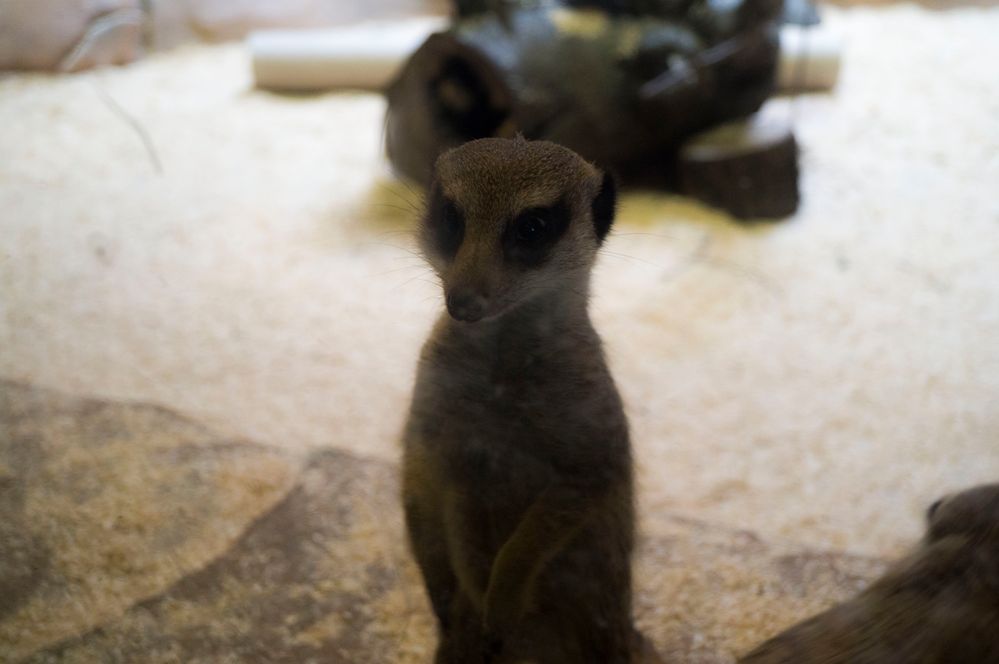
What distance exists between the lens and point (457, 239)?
4.16ft

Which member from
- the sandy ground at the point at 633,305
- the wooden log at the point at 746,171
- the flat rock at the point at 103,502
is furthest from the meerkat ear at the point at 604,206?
the wooden log at the point at 746,171

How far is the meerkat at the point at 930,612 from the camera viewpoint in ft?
3.92

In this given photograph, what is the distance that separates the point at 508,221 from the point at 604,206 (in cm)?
20

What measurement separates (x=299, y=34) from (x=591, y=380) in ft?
12.3

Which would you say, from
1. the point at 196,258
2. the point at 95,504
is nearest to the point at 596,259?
the point at 95,504

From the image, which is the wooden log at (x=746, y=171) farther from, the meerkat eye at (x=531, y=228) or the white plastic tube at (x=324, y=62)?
the meerkat eye at (x=531, y=228)

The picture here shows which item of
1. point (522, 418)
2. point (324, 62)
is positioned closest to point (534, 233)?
point (522, 418)

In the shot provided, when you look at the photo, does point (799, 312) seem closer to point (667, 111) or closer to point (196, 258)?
point (667, 111)

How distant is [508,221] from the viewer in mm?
1240

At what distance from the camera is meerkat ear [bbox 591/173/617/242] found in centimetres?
137

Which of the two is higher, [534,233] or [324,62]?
[534,233]

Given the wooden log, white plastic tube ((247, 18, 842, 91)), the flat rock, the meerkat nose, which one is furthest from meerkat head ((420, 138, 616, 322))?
white plastic tube ((247, 18, 842, 91))

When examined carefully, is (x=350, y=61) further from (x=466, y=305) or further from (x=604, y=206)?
(x=466, y=305)

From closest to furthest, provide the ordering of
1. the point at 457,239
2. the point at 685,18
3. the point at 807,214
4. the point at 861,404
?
the point at 457,239
the point at 861,404
the point at 807,214
the point at 685,18
